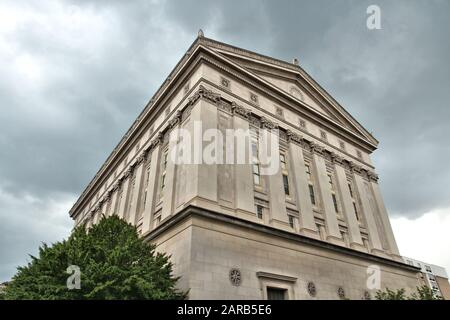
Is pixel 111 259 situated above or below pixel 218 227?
below

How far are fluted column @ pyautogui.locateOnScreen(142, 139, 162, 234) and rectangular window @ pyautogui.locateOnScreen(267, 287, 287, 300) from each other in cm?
1111

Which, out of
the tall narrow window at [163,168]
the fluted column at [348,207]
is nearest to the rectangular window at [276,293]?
the fluted column at [348,207]

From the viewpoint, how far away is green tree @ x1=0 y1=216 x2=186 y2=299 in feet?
44.3

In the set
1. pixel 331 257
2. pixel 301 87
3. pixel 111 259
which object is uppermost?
pixel 301 87

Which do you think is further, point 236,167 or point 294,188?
point 294,188

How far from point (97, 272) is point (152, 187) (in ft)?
46.8

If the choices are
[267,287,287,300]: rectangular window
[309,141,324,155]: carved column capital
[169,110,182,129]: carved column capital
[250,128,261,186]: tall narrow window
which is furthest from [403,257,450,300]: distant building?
[169,110,182,129]: carved column capital

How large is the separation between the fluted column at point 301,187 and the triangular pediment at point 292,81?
542cm

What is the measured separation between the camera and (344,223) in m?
29.6

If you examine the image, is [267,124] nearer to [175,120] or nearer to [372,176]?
[175,120]

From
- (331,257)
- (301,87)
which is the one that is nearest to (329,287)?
(331,257)
